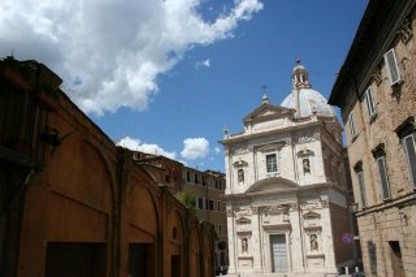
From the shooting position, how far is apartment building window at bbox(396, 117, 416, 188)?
10.7 metres

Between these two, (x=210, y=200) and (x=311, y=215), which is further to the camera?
(x=210, y=200)

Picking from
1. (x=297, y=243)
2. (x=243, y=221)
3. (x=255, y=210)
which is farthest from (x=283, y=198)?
(x=243, y=221)

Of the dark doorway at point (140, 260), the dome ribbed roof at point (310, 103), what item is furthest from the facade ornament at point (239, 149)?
the dark doorway at point (140, 260)

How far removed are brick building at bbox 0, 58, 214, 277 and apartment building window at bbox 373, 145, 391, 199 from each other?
7.84 metres

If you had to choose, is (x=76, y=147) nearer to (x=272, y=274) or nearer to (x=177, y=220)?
(x=177, y=220)

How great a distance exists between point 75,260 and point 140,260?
13.3 ft

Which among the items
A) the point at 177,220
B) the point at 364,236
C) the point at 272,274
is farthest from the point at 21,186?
the point at 272,274

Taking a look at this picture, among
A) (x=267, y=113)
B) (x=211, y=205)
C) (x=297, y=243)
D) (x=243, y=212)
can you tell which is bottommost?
(x=297, y=243)

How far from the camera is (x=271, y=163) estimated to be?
126 feet

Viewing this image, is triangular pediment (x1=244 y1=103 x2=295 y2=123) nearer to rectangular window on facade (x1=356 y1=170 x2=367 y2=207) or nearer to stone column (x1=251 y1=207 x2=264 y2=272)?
stone column (x1=251 y1=207 x2=264 y2=272)

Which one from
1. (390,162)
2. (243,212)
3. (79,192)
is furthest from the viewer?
(243,212)

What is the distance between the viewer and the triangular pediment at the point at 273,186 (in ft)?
119

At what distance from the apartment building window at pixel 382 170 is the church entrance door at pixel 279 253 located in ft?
77.8

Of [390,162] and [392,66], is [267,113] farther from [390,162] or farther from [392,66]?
[392,66]
